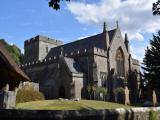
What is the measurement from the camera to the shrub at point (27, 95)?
40.7 metres

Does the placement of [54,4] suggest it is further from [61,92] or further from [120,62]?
[120,62]

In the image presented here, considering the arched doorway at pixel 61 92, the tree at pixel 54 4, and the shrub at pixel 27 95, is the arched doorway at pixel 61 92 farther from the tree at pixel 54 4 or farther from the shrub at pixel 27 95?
the tree at pixel 54 4

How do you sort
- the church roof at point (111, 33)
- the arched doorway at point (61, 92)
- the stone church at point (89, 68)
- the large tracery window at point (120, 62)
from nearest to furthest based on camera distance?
the stone church at point (89, 68)
the arched doorway at point (61, 92)
the church roof at point (111, 33)
the large tracery window at point (120, 62)

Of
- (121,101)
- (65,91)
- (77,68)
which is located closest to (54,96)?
(65,91)

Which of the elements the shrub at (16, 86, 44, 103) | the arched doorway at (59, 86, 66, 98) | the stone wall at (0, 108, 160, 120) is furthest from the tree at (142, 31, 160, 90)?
the stone wall at (0, 108, 160, 120)

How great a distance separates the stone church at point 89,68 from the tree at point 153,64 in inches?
234

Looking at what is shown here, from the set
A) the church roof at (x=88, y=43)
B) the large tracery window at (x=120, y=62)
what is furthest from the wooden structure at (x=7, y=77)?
the large tracery window at (x=120, y=62)

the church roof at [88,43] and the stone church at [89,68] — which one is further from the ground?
the church roof at [88,43]

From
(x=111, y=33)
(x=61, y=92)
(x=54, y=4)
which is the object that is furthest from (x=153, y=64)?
(x=54, y=4)

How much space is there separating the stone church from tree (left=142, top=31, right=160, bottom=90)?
5.93 meters

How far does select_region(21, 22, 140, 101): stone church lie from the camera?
50562mm

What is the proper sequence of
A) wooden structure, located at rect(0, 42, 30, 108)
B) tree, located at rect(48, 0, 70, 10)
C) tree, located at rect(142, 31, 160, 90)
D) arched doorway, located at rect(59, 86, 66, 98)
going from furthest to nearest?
1. arched doorway, located at rect(59, 86, 66, 98)
2. tree, located at rect(142, 31, 160, 90)
3. wooden structure, located at rect(0, 42, 30, 108)
4. tree, located at rect(48, 0, 70, 10)

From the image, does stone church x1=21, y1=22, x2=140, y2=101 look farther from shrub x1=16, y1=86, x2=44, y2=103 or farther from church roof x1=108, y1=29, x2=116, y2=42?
shrub x1=16, y1=86, x2=44, y2=103

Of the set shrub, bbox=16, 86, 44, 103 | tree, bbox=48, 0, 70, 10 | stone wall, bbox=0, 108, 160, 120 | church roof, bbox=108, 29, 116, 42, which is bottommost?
stone wall, bbox=0, 108, 160, 120
